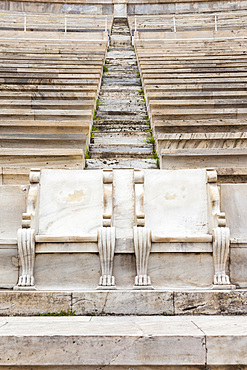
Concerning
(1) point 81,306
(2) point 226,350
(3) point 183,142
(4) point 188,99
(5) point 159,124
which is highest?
(4) point 188,99

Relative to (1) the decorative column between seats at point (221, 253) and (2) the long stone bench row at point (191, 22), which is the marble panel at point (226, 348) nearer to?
(1) the decorative column between seats at point (221, 253)

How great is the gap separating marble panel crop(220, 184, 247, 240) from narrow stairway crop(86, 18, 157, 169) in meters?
1.97

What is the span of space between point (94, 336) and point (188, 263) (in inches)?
66.8

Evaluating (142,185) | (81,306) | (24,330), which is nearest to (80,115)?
(142,185)

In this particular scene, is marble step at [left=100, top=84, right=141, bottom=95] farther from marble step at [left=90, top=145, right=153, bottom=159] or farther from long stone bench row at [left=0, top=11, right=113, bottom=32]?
long stone bench row at [left=0, top=11, right=113, bottom=32]

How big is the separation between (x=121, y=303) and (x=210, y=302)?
77 cm

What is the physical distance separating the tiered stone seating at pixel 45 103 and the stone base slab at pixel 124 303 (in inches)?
94.1

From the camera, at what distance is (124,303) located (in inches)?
143

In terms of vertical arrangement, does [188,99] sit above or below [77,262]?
above

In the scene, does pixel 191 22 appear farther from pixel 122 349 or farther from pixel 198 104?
pixel 122 349

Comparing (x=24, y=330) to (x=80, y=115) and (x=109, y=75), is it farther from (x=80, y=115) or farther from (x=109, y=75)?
(x=109, y=75)

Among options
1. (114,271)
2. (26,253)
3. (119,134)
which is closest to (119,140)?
(119,134)

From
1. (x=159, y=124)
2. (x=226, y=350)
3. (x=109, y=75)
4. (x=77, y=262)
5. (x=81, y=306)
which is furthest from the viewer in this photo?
(x=109, y=75)

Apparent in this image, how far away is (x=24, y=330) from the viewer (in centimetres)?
279
